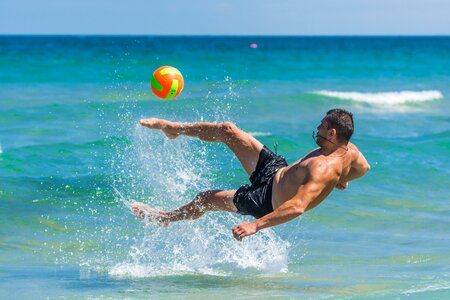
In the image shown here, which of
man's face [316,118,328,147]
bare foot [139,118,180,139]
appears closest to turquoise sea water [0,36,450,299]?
bare foot [139,118,180,139]

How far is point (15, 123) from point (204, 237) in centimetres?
1199

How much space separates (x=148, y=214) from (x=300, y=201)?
6.30ft

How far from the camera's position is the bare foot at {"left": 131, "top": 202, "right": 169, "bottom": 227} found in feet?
26.9

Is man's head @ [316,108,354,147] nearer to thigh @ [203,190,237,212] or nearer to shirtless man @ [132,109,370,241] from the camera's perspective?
shirtless man @ [132,109,370,241]

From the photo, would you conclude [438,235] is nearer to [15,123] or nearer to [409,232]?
[409,232]

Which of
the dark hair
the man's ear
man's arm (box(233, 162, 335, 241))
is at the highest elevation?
the dark hair

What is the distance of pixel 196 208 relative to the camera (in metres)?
8.09

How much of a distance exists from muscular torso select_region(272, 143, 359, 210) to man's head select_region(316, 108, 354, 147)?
15 cm

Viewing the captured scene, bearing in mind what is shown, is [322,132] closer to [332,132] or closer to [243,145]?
[332,132]

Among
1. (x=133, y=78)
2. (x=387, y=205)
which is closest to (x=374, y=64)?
(x=133, y=78)

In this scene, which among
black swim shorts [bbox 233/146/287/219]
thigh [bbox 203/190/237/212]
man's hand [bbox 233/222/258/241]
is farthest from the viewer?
thigh [bbox 203/190/237/212]

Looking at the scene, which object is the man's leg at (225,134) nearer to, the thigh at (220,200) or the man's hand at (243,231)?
the thigh at (220,200)

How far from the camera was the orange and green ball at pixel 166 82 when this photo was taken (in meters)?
8.37

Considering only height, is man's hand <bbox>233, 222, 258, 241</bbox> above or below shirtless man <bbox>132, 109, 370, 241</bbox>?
below
